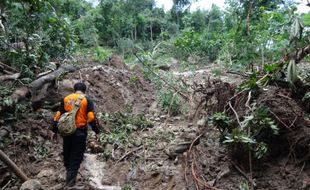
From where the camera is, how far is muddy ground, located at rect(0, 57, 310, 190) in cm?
338

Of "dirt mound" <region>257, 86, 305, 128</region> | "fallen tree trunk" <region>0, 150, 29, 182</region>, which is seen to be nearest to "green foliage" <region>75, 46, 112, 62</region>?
"fallen tree trunk" <region>0, 150, 29, 182</region>

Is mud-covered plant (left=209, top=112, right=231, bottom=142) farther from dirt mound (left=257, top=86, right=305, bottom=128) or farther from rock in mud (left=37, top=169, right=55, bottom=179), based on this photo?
rock in mud (left=37, top=169, right=55, bottom=179)

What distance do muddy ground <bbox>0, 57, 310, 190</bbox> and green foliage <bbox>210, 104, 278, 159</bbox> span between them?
0.29 metres

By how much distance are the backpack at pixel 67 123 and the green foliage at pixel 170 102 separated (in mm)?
3411

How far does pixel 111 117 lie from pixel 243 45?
3.37 meters

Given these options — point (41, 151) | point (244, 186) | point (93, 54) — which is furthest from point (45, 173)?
point (93, 54)

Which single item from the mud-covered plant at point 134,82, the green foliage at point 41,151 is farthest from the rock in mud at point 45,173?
the mud-covered plant at point 134,82

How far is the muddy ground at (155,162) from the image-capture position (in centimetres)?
338

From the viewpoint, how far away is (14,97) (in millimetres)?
5301

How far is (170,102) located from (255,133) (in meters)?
3.73

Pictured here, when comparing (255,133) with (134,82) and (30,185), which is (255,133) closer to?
(30,185)

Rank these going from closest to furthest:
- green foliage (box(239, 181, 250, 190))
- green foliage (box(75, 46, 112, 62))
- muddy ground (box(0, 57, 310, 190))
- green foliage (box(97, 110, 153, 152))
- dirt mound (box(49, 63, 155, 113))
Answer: green foliage (box(239, 181, 250, 190))
muddy ground (box(0, 57, 310, 190))
green foliage (box(97, 110, 153, 152))
dirt mound (box(49, 63, 155, 113))
green foliage (box(75, 46, 112, 62))

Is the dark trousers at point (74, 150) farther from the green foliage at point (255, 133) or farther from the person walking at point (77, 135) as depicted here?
the green foliage at point (255, 133)

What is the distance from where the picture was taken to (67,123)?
11.8ft
